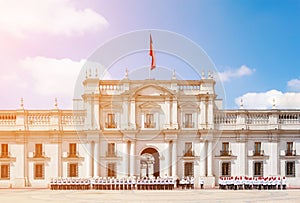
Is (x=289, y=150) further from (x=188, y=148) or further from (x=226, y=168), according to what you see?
(x=188, y=148)

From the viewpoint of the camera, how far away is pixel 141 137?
148 ft

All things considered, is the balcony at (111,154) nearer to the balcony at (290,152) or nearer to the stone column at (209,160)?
the stone column at (209,160)

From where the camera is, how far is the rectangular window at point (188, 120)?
149 feet

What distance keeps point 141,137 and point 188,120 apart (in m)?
4.21

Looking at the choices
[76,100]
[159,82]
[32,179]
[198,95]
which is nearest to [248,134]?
[198,95]

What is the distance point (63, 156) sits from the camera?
45000mm

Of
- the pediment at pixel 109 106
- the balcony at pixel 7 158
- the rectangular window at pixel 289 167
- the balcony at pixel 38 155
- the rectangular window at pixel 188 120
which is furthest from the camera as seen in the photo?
the rectangular window at pixel 289 167

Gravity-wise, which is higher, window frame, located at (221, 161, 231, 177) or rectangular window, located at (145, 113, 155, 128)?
rectangular window, located at (145, 113, 155, 128)

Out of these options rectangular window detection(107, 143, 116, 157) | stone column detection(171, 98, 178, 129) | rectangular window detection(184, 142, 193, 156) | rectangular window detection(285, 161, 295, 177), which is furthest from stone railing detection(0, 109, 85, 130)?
rectangular window detection(285, 161, 295, 177)

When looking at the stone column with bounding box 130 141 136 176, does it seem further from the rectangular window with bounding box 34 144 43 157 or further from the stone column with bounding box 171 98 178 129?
the rectangular window with bounding box 34 144 43 157

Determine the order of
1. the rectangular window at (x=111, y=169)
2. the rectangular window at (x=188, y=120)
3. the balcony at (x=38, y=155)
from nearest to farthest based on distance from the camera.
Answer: the balcony at (x=38, y=155), the rectangular window at (x=111, y=169), the rectangular window at (x=188, y=120)

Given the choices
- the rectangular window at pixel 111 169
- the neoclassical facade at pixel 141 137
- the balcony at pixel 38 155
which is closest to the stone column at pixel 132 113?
the neoclassical facade at pixel 141 137

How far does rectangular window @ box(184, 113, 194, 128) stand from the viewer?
45.3 meters

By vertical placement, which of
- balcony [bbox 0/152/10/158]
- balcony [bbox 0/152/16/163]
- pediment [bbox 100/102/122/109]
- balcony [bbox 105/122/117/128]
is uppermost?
pediment [bbox 100/102/122/109]
